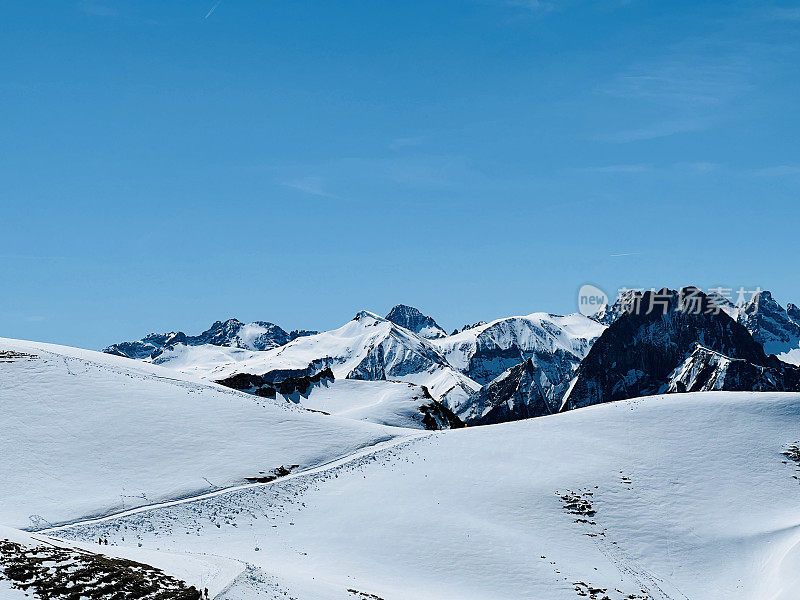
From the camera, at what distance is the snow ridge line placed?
3916cm

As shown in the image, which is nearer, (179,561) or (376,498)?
(179,561)

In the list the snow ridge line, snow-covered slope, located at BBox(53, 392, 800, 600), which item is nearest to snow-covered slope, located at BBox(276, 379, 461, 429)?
the snow ridge line

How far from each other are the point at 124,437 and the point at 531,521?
30.7 m

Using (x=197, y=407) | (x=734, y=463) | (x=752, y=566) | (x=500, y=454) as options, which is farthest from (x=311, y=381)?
(x=752, y=566)

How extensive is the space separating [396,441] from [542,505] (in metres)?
18.4

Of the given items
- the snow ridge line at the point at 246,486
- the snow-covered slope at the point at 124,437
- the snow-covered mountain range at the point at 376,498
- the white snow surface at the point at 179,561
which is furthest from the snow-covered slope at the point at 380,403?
the white snow surface at the point at 179,561

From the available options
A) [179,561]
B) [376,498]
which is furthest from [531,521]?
[179,561]

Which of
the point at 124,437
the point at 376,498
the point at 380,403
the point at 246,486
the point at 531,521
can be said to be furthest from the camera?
the point at 380,403

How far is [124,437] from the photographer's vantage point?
54188mm

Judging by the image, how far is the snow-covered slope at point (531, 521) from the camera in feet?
121

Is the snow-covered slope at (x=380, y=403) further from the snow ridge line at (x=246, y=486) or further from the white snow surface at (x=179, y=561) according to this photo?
the white snow surface at (x=179, y=561)

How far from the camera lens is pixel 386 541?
136 feet

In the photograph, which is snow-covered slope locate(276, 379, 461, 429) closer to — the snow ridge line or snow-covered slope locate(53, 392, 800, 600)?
the snow ridge line

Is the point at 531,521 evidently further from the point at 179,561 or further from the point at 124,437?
the point at 124,437
